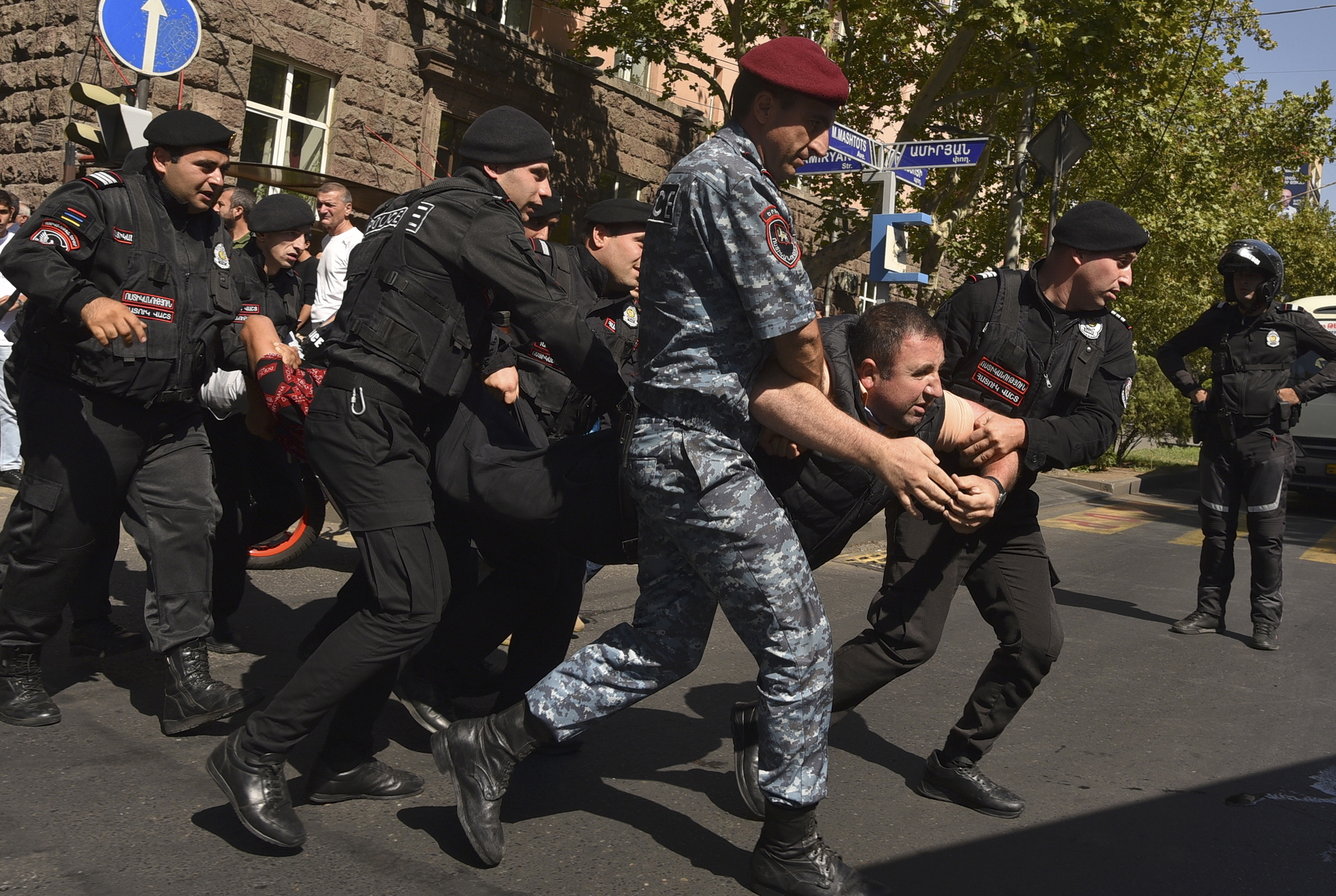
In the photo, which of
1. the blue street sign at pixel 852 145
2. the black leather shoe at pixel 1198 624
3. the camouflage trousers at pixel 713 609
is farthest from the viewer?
the blue street sign at pixel 852 145

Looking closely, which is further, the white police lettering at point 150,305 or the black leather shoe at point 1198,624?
the black leather shoe at point 1198,624

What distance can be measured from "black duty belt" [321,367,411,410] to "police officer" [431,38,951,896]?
683mm

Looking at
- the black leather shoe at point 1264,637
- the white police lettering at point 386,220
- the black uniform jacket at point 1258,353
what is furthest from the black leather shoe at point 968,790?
the black uniform jacket at point 1258,353

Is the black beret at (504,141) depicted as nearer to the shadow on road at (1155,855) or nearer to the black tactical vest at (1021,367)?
the black tactical vest at (1021,367)

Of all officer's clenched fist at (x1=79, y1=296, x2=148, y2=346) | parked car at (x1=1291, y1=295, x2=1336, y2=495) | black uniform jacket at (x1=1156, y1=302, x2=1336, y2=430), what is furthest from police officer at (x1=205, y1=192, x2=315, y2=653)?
parked car at (x1=1291, y1=295, x2=1336, y2=495)

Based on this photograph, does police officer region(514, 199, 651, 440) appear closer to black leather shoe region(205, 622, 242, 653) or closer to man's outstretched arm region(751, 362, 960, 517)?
black leather shoe region(205, 622, 242, 653)

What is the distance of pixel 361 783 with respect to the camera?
10.8 ft

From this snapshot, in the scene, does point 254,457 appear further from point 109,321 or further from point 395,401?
point 395,401

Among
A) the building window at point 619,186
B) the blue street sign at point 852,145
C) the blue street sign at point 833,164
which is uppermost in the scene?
the building window at point 619,186

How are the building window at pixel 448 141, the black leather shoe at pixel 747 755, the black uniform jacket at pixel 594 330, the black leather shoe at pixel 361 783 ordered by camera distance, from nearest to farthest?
the black leather shoe at pixel 361 783, the black leather shoe at pixel 747 755, the black uniform jacket at pixel 594 330, the building window at pixel 448 141

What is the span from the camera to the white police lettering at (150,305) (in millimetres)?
3740

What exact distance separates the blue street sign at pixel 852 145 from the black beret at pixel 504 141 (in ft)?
18.6

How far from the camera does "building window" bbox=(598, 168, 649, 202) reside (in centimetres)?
1655

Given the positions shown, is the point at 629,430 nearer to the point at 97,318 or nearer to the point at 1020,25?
the point at 97,318
